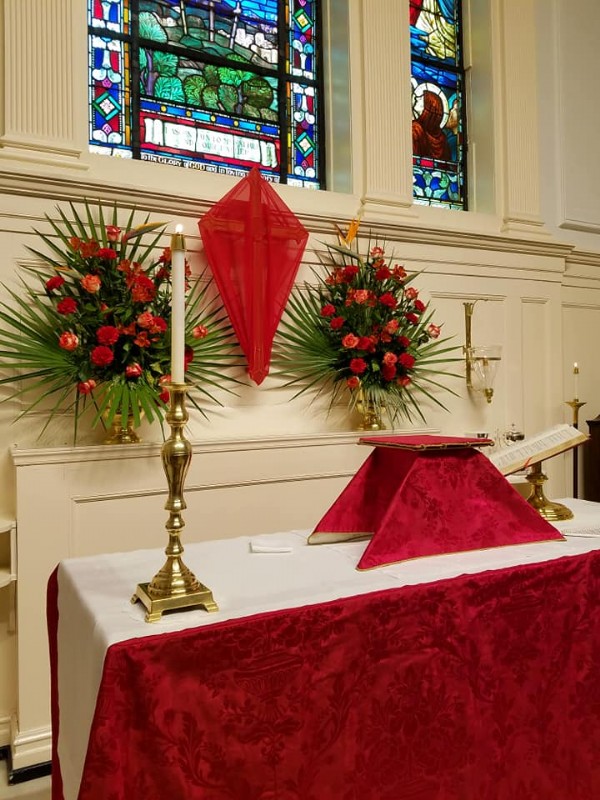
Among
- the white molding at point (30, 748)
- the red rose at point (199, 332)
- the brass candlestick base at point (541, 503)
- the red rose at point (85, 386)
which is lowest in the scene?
the white molding at point (30, 748)

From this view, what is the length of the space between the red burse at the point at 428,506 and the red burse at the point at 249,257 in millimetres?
1606

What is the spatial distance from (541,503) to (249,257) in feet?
6.08

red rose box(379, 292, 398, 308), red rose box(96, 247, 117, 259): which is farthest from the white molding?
red rose box(379, 292, 398, 308)

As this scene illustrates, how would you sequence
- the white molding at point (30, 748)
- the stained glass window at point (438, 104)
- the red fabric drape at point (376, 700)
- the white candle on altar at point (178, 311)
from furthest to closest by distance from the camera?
the stained glass window at point (438, 104) < the white molding at point (30, 748) < the white candle on altar at point (178, 311) < the red fabric drape at point (376, 700)

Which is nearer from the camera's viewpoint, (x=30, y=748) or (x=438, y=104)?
(x=30, y=748)

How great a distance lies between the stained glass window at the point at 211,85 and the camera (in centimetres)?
359

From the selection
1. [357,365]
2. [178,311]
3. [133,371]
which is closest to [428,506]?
[178,311]

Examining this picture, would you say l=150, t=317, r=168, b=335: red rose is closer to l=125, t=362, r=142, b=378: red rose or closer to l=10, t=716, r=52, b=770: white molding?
l=125, t=362, r=142, b=378: red rose

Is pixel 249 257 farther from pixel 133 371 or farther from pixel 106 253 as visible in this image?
pixel 133 371

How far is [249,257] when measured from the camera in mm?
3166

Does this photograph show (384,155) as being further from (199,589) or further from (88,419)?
(199,589)

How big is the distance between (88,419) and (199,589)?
194cm

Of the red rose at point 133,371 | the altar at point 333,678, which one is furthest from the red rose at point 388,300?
the altar at point 333,678

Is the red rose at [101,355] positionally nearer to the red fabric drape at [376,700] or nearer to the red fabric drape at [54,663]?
the red fabric drape at [54,663]
